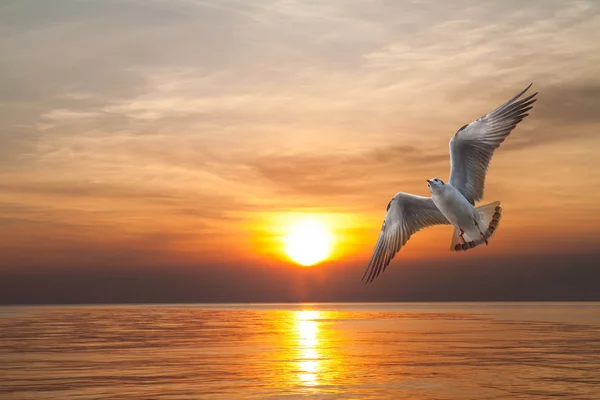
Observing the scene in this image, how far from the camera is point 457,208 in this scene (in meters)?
18.8

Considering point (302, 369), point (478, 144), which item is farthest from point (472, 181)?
point (302, 369)

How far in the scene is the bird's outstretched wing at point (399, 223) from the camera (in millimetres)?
20812

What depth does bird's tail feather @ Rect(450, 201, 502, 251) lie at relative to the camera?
18891mm

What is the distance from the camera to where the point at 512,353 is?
120ft

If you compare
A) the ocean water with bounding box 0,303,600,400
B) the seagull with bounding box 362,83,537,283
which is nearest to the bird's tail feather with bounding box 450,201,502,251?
the seagull with bounding box 362,83,537,283

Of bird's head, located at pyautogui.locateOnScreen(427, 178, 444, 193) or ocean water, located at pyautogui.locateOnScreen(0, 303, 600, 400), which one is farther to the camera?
ocean water, located at pyautogui.locateOnScreen(0, 303, 600, 400)

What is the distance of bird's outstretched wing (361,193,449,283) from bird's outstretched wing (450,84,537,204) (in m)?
1.39

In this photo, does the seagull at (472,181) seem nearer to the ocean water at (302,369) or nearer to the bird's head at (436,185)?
the bird's head at (436,185)

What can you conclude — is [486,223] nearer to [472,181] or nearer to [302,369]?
[472,181]

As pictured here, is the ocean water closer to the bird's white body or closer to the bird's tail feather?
the bird's tail feather

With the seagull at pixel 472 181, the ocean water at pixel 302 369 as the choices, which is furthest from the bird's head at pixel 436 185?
the ocean water at pixel 302 369

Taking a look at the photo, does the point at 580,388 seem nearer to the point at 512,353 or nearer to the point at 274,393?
the point at 274,393

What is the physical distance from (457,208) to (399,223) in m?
2.57

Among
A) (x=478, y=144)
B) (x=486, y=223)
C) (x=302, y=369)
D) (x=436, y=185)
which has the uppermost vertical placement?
(x=478, y=144)
